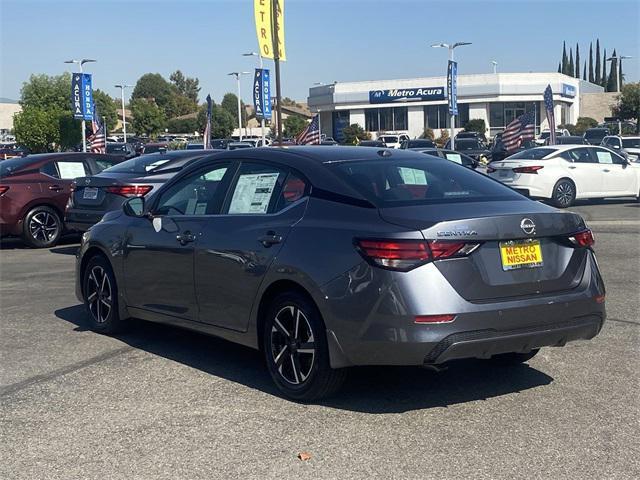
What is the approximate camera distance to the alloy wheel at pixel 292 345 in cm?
525

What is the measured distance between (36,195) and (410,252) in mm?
10883

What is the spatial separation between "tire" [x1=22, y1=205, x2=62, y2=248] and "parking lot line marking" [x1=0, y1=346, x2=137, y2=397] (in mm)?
8060

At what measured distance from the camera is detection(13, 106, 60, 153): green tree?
5353 centimetres

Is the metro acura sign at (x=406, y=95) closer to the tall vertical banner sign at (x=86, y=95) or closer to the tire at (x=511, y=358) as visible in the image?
the tall vertical banner sign at (x=86, y=95)

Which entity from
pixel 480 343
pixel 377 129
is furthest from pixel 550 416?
pixel 377 129

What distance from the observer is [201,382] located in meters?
5.89

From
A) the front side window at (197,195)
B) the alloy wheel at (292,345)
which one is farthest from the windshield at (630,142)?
the alloy wheel at (292,345)

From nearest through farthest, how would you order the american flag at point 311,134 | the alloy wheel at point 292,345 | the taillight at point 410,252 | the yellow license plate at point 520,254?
the taillight at point 410,252 → the yellow license plate at point 520,254 → the alloy wheel at point 292,345 → the american flag at point 311,134

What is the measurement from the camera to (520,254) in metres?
4.99

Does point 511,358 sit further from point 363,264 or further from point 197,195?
point 197,195

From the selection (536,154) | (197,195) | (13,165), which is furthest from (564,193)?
(197,195)

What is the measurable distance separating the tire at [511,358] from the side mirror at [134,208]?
3006 mm

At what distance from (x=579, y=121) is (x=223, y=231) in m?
76.4

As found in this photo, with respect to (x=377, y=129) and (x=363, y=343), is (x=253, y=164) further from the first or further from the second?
(x=377, y=129)
